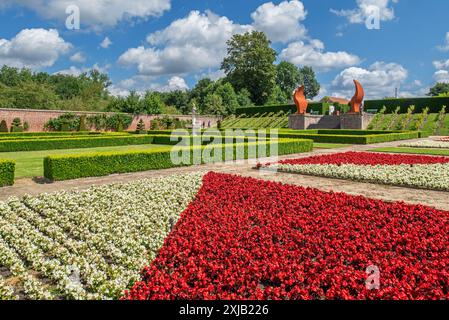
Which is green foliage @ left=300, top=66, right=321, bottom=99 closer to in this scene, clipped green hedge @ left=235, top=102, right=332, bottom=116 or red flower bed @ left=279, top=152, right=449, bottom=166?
clipped green hedge @ left=235, top=102, right=332, bottom=116

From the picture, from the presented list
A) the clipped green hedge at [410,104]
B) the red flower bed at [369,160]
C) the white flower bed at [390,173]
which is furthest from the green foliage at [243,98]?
the white flower bed at [390,173]

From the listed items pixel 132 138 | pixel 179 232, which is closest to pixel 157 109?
pixel 132 138

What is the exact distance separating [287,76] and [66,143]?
6441 centimetres

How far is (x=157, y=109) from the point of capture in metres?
47.0

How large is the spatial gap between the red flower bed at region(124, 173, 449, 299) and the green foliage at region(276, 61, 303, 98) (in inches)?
2875

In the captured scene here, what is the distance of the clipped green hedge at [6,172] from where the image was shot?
960 centimetres

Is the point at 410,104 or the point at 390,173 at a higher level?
the point at 410,104

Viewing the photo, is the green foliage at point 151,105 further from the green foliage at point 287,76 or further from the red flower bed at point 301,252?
the red flower bed at point 301,252

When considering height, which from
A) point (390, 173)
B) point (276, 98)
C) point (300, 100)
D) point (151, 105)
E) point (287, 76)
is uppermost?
point (287, 76)

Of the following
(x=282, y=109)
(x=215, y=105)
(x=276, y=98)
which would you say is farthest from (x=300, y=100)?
(x=276, y=98)

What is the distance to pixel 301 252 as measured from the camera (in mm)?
4680

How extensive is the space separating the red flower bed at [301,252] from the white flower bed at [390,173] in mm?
2996

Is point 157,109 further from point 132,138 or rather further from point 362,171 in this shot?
point 362,171

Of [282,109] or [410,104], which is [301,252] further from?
[282,109]
